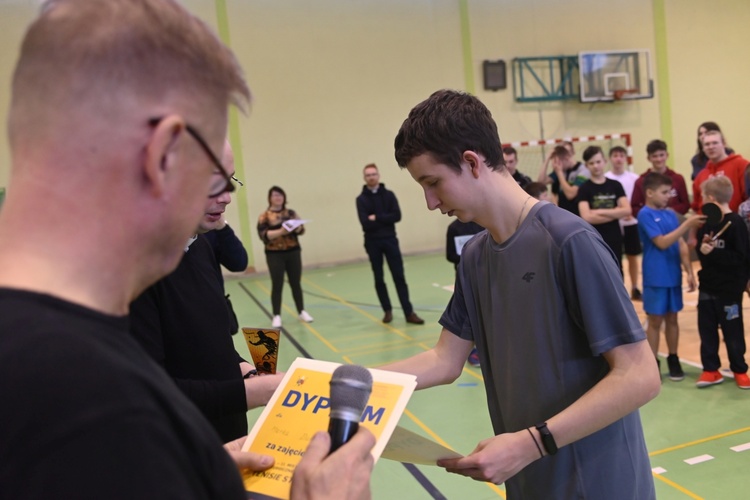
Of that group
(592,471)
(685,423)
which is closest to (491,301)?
(592,471)

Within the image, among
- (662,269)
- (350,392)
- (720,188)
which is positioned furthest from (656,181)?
(350,392)

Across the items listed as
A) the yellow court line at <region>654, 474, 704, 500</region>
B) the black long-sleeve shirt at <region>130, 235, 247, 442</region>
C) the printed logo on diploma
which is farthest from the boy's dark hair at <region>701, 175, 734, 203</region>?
the printed logo on diploma

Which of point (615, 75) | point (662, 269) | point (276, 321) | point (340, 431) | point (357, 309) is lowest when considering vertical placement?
point (357, 309)

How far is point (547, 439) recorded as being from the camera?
62.7 inches

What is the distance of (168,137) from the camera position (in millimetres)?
728

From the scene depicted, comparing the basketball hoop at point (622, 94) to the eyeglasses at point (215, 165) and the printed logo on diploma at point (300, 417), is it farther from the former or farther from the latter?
the eyeglasses at point (215, 165)

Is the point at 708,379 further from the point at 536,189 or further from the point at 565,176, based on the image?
the point at 565,176

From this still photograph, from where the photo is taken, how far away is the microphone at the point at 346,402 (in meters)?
1.00

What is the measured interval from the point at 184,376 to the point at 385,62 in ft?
40.6

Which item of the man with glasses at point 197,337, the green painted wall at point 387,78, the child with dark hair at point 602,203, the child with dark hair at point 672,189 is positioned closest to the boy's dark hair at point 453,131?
the man with glasses at point 197,337

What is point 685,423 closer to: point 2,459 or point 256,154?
point 2,459

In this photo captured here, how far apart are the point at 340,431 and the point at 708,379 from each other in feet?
16.5

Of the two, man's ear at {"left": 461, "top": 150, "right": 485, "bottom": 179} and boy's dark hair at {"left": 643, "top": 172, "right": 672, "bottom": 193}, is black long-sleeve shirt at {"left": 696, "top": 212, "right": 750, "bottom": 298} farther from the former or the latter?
man's ear at {"left": 461, "top": 150, "right": 485, "bottom": 179}

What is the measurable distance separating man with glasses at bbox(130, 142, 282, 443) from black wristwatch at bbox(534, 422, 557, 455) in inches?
34.1
